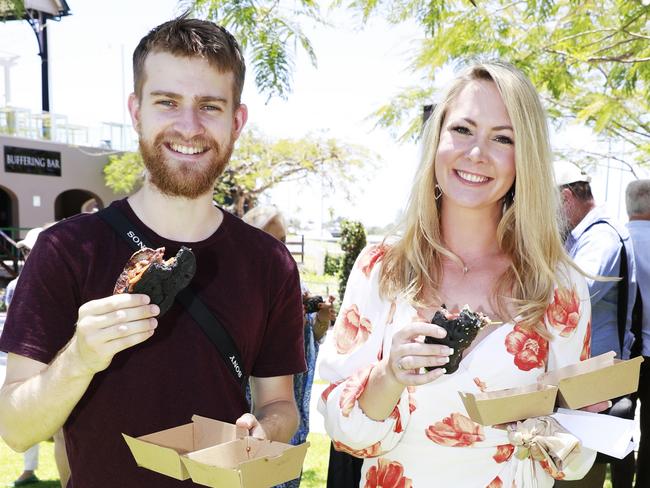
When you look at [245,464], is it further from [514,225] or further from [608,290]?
[608,290]

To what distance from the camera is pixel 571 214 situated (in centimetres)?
457

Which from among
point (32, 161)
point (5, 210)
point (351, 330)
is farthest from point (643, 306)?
point (5, 210)

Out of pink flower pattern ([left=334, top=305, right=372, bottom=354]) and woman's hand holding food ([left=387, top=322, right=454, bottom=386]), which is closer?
woman's hand holding food ([left=387, top=322, right=454, bottom=386])

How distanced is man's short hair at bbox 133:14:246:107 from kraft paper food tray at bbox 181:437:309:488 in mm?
1127

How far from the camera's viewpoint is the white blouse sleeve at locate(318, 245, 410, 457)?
185cm

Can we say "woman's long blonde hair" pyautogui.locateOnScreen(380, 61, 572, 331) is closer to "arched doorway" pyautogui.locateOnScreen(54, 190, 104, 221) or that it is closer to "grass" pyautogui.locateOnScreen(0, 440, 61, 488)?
"grass" pyautogui.locateOnScreen(0, 440, 61, 488)

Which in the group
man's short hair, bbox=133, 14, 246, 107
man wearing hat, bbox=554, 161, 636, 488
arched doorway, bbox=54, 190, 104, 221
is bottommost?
arched doorway, bbox=54, 190, 104, 221

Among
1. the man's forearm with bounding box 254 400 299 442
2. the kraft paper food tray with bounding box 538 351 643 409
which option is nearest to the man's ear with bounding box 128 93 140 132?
the man's forearm with bounding box 254 400 299 442

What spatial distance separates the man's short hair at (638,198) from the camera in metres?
4.68

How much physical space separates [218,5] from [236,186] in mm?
20311

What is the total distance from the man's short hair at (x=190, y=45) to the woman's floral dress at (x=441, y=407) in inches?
36.4

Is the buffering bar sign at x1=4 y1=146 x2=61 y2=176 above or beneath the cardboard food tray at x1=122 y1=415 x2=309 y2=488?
beneath

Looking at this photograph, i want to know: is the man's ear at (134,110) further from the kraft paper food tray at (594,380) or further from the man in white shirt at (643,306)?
the man in white shirt at (643,306)

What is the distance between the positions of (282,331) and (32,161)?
24.5 m
